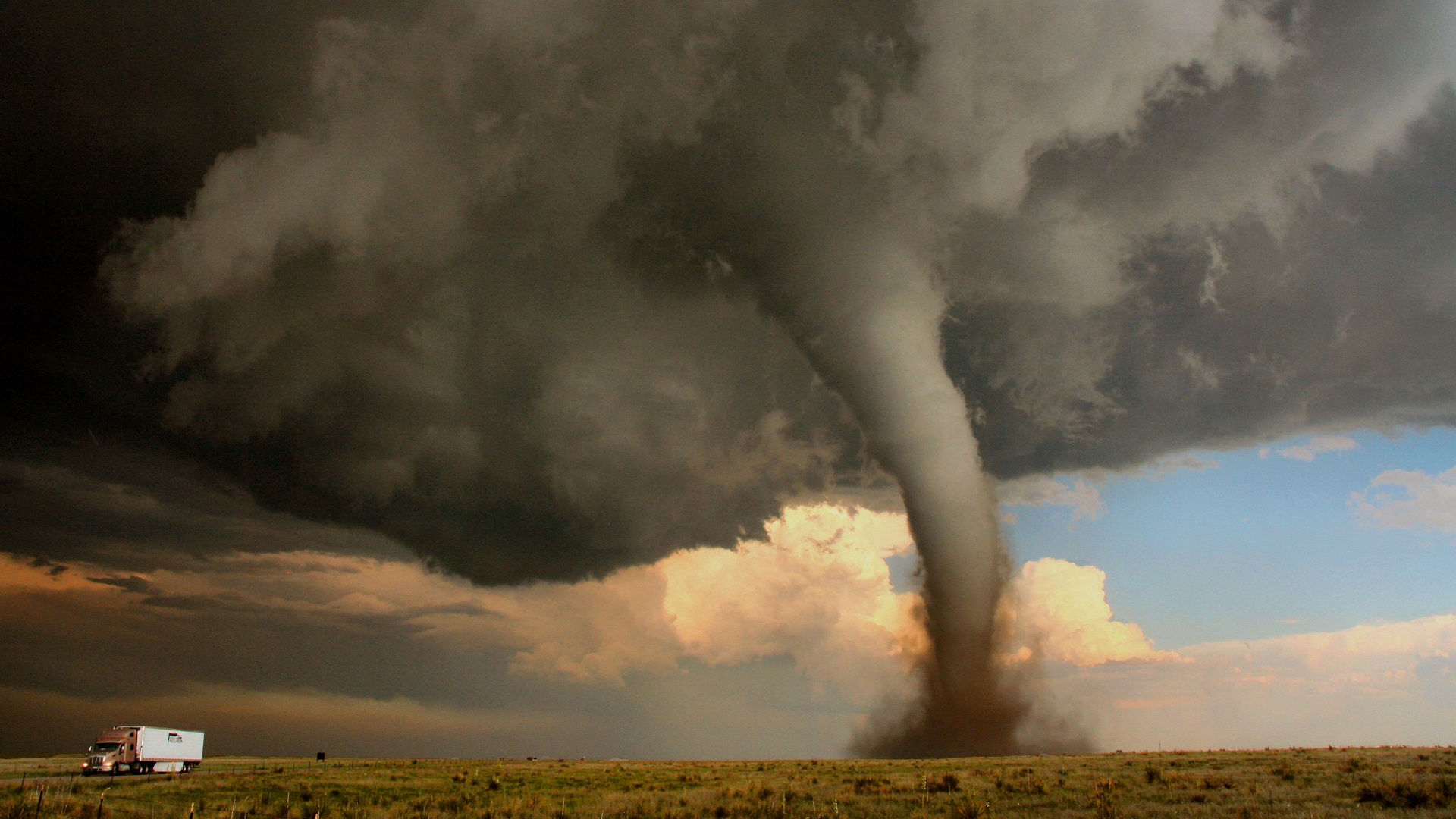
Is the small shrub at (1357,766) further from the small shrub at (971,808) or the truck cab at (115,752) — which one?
the truck cab at (115,752)

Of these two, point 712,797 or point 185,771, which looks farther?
point 185,771

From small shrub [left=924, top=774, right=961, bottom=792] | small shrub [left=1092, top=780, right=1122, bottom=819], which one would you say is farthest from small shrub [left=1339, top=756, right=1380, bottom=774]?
small shrub [left=924, top=774, right=961, bottom=792]

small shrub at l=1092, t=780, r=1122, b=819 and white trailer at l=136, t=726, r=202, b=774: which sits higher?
small shrub at l=1092, t=780, r=1122, b=819

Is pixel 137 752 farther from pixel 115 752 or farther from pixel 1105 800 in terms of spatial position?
pixel 1105 800

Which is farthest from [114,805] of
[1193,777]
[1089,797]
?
[1193,777]

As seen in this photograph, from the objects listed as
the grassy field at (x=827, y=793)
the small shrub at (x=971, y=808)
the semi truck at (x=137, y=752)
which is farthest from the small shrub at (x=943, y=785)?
the semi truck at (x=137, y=752)

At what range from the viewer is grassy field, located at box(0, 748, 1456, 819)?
38.6 meters

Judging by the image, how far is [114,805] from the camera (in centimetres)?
4603

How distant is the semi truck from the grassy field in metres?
4.78

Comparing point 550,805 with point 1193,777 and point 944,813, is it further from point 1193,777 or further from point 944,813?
point 1193,777

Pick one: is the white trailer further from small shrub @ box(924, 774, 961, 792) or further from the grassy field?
small shrub @ box(924, 774, 961, 792)

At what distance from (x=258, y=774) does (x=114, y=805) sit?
33981 mm

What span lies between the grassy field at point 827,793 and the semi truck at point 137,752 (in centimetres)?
478

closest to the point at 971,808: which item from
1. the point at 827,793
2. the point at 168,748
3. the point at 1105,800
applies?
the point at 1105,800
